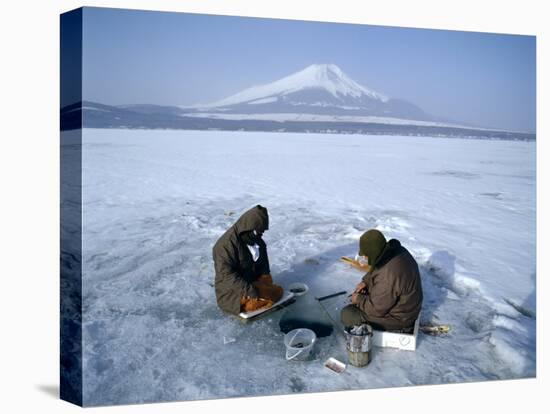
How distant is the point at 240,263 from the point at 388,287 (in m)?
1.30

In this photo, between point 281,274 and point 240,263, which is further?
point 281,274

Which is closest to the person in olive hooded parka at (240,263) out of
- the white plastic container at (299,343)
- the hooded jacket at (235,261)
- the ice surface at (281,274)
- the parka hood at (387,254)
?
the hooded jacket at (235,261)

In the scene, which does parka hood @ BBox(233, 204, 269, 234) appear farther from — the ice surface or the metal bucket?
the metal bucket

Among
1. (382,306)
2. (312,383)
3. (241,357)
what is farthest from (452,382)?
(241,357)

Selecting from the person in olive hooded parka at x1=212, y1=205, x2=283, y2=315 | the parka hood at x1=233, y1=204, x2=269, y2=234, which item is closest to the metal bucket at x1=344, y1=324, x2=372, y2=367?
the person in olive hooded parka at x1=212, y1=205, x2=283, y2=315

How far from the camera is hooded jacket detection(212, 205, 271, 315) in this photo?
4117 mm

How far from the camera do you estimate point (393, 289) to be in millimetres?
3754

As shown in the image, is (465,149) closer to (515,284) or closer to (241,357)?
(515,284)

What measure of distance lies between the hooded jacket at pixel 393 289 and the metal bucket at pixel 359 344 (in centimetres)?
21

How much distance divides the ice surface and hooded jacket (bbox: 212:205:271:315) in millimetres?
238

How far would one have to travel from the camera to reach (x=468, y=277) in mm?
5469

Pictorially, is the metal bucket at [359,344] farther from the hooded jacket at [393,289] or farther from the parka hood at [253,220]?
the parka hood at [253,220]

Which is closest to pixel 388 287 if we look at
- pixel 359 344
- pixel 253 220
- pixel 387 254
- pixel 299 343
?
pixel 387 254

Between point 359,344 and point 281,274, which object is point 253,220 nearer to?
point 359,344
